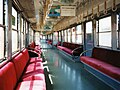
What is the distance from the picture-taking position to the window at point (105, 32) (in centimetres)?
601

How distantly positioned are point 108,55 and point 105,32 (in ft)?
3.33

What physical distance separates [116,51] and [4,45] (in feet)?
11.0

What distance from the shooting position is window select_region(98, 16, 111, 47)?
601 cm

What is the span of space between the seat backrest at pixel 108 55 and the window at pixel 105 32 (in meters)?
0.32

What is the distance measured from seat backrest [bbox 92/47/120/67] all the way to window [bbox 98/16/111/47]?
1.05 feet

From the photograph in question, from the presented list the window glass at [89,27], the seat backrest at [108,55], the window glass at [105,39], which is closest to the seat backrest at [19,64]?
the seat backrest at [108,55]

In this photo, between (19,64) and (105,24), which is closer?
(19,64)

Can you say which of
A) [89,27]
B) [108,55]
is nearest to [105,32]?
[108,55]

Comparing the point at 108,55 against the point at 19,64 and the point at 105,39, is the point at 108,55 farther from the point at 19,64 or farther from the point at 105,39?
the point at 19,64

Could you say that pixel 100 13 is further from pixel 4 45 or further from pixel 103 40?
pixel 4 45

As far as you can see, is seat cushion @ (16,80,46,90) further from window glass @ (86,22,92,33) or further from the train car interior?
window glass @ (86,22,92,33)

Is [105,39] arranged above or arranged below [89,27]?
below

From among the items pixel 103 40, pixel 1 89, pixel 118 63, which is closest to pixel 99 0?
pixel 103 40

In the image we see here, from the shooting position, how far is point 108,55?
5711 millimetres
